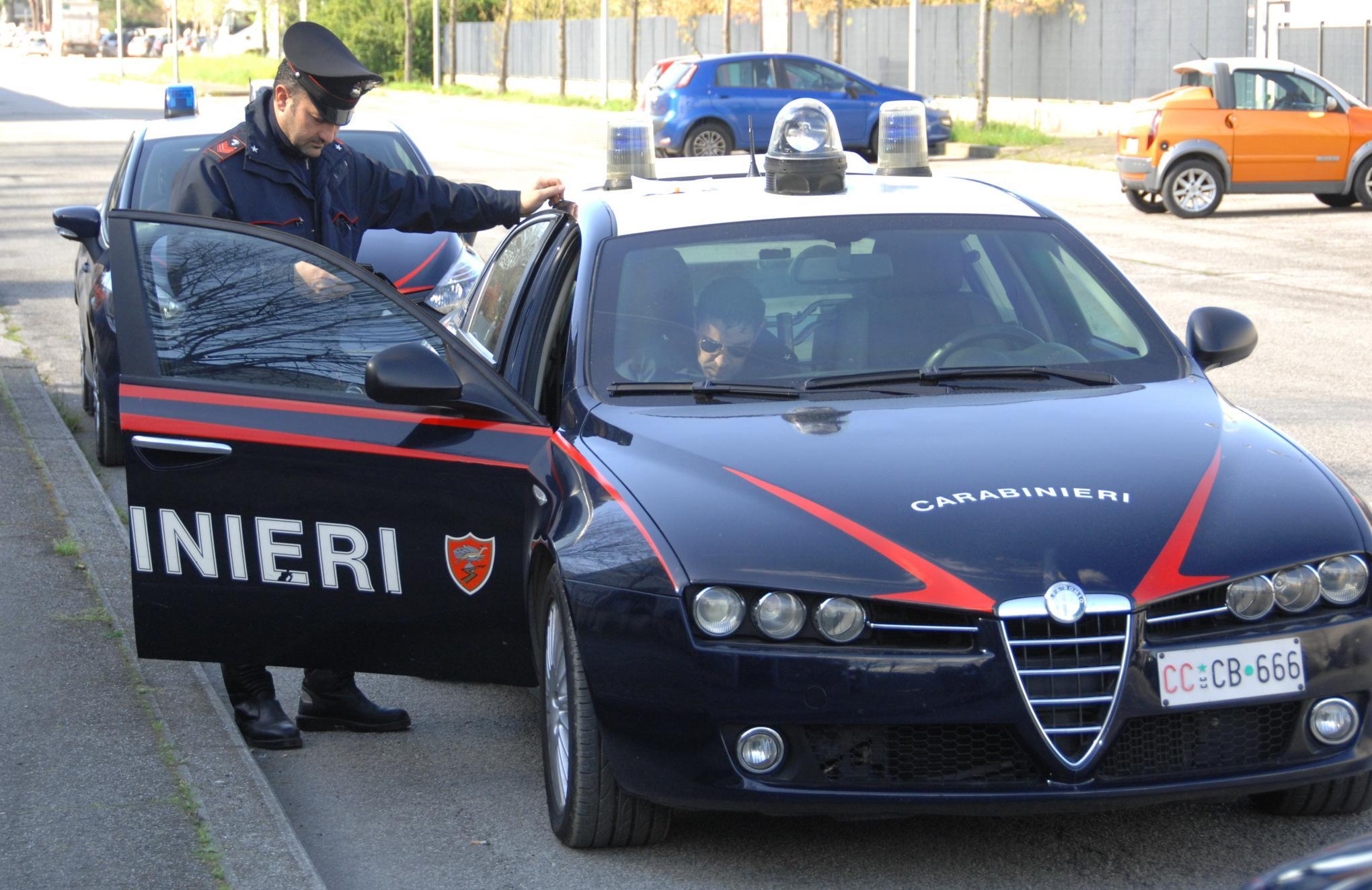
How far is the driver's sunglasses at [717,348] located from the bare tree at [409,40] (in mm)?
68653

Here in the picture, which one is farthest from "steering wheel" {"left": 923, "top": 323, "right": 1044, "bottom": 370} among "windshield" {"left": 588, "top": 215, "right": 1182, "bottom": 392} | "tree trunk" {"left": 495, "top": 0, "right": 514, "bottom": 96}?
"tree trunk" {"left": 495, "top": 0, "right": 514, "bottom": 96}

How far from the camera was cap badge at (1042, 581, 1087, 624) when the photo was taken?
3383 millimetres

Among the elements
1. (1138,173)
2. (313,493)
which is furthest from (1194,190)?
(313,493)

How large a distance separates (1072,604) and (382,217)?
3.01 m

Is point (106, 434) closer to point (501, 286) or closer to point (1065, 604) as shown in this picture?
point (501, 286)

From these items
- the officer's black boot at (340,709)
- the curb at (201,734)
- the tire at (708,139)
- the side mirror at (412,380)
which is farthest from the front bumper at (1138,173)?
the side mirror at (412,380)

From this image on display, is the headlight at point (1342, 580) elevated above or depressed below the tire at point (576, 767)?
above

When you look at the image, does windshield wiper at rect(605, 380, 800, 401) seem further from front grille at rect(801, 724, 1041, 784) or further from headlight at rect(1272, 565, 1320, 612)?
headlight at rect(1272, 565, 1320, 612)

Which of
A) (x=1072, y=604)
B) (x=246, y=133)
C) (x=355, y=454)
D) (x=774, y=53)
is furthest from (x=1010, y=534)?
(x=774, y=53)

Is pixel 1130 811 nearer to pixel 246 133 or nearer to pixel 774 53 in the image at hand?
pixel 246 133

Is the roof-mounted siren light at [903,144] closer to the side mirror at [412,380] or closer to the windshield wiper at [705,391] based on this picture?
the windshield wiper at [705,391]

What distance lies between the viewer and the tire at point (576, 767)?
3.75 metres

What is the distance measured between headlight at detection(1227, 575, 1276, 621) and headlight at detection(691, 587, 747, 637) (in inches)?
38.3

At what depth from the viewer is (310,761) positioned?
4762 millimetres
